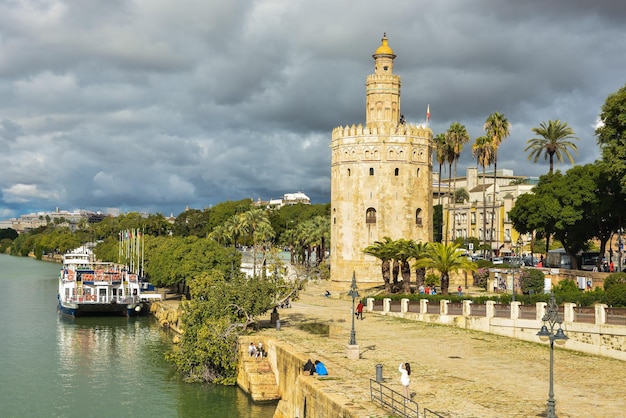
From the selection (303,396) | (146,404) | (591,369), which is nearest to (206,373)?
(146,404)

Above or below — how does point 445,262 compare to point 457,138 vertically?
below

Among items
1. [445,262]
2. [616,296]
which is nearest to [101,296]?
[445,262]

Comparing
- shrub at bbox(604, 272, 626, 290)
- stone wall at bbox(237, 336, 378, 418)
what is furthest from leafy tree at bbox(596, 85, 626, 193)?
stone wall at bbox(237, 336, 378, 418)

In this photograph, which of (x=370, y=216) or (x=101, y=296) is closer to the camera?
Answer: (x=370, y=216)

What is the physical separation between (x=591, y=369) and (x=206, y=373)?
1821 cm

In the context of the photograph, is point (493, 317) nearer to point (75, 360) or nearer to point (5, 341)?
point (75, 360)

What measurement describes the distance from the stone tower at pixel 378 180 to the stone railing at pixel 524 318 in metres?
13.4

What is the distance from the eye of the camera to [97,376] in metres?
39.9

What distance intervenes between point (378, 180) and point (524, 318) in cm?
2428

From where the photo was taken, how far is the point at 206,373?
1437 inches

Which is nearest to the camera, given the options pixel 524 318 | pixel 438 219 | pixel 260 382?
pixel 260 382

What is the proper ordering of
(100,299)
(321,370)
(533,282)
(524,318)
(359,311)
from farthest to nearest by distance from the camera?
(100,299) < (533,282) < (359,311) < (524,318) < (321,370)

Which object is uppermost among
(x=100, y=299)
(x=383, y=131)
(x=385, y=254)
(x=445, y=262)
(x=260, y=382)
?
(x=383, y=131)

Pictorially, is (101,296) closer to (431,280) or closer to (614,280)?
(431,280)
